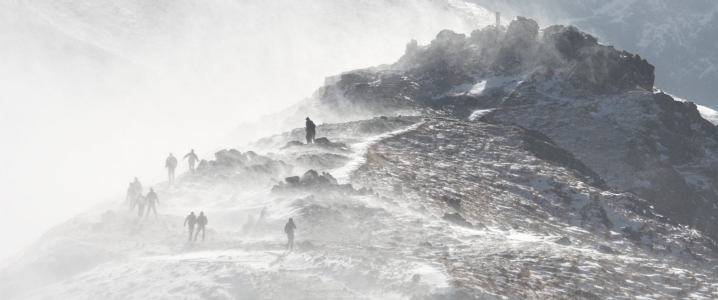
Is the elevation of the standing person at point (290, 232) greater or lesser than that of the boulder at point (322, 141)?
lesser

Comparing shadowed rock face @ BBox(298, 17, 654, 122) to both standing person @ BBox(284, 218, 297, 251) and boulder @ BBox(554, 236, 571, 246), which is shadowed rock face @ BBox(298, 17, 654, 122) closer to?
boulder @ BBox(554, 236, 571, 246)

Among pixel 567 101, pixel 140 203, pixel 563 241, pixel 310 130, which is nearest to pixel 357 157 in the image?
pixel 310 130

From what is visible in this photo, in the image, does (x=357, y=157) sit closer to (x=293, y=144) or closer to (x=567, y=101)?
(x=293, y=144)

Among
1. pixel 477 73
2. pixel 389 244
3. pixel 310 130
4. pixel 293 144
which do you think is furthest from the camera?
pixel 477 73

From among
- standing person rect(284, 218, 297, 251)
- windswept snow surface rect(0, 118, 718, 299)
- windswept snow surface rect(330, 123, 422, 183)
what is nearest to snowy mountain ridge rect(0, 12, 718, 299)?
windswept snow surface rect(0, 118, 718, 299)

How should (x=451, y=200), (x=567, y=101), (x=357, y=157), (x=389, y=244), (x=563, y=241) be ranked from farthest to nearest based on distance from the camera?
(x=567, y=101)
(x=357, y=157)
(x=451, y=200)
(x=563, y=241)
(x=389, y=244)

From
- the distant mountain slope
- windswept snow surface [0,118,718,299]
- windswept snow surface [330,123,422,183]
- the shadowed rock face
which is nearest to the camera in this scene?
windswept snow surface [0,118,718,299]

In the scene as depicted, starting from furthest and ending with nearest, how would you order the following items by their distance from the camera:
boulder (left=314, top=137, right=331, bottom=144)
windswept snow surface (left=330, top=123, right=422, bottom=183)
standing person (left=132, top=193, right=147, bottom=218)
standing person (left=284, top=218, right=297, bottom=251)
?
boulder (left=314, top=137, right=331, bottom=144) < windswept snow surface (left=330, top=123, right=422, bottom=183) < standing person (left=132, top=193, right=147, bottom=218) < standing person (left=284, top=218, right=297, bottom=251)

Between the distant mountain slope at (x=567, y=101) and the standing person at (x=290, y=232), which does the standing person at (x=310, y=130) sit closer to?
the distant mountain slope at (x=567, y=101)

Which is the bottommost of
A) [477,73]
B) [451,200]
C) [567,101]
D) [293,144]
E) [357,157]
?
[451,200]

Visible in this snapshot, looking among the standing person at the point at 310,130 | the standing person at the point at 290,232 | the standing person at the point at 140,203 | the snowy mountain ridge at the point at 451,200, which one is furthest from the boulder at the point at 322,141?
the standing person at the point at 290,232

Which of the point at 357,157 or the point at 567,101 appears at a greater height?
the point at 567,101

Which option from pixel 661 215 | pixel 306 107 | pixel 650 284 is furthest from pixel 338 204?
pixel 306 107

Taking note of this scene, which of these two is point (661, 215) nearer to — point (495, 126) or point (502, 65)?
point (495, 126)
